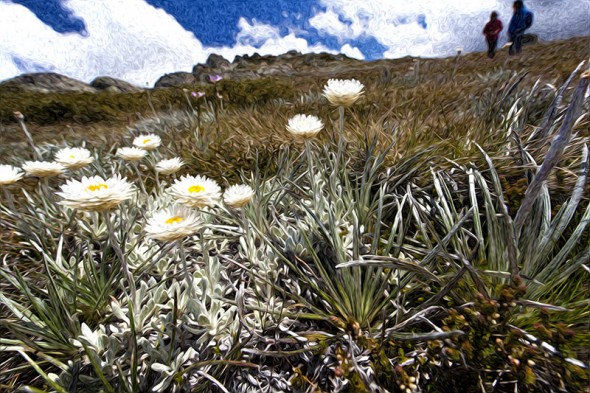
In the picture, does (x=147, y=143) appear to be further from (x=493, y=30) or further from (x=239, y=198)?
(x=493, y=30)

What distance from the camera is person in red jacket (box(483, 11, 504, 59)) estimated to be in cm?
249

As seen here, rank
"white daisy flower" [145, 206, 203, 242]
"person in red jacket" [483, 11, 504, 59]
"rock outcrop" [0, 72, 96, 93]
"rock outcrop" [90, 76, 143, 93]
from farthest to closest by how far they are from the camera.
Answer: "rock outcrop" [90, 76, 143, 93] → "rock outcrop" [0, 72, 96, 93] → "person in red jacket" [483, 11, 504, 59] → "white daisy flower" [145, 206, 203, 242]

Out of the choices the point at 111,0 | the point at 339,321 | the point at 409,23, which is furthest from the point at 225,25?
the point at 339,321

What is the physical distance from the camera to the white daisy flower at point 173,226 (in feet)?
2.81

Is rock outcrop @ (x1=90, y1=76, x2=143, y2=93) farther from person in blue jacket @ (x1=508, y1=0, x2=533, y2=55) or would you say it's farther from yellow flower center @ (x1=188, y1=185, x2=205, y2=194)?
person in blue jacket @ (x1=508, y1=0, x2=533, y2=55)

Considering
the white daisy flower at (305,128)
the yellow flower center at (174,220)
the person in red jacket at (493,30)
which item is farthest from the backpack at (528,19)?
the yellow flower center at (174,220)

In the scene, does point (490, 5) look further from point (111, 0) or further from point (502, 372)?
point (111, 0)

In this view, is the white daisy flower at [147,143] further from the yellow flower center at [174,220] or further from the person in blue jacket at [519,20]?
the person in blue jacket at [519,20]

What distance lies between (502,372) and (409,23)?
8.59ft

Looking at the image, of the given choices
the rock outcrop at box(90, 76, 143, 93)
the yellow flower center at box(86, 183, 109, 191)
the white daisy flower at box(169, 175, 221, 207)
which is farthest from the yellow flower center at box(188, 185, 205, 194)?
the rock outcrop at box(90, 76, 143, 93)

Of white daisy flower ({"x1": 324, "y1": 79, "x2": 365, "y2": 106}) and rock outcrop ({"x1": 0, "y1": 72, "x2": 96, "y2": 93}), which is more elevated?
rock outcrop ({"x1": 0, "y1": 72, "x2": 96, "y2": 93})

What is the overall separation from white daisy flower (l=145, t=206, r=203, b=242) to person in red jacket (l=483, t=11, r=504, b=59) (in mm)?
2631

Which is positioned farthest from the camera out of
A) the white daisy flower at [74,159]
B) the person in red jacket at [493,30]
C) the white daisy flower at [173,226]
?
the person in red jacket at [493,30]

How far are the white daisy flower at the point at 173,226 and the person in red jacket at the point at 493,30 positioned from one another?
2.63 m
